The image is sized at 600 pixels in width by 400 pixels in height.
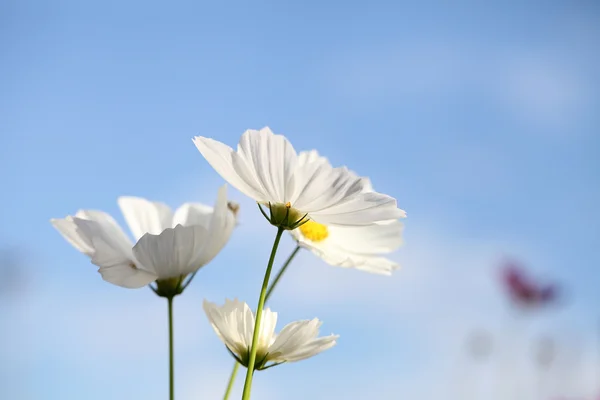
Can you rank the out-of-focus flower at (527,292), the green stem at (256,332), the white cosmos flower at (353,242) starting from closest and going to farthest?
the green stem at (256,332)
the white cosmos flower at (353,242)
the out-of-focus flower at (527,292)

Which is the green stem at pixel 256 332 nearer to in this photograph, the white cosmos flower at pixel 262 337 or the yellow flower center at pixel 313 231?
the white cosmos flower at pixel 262 337

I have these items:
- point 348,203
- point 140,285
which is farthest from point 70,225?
point 348,203

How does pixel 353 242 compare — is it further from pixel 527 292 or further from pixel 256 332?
pixel 527 292

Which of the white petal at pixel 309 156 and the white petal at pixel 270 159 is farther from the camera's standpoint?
the white petal at pixel 309 156

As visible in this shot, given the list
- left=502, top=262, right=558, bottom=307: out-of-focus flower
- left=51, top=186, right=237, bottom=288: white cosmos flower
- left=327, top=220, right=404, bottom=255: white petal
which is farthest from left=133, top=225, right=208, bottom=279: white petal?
left=502, top=262, right=558, bottom=307: out-of-focus flower

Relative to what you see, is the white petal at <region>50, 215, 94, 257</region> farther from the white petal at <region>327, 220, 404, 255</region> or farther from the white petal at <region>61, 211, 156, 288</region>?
the white petal at <region>327, 220, 404, 255</region>

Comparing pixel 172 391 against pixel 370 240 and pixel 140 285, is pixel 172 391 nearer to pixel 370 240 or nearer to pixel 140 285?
pixel 140 285

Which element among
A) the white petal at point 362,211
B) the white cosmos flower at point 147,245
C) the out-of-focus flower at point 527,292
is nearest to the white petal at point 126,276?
the white cosmos flower at point 147,245
